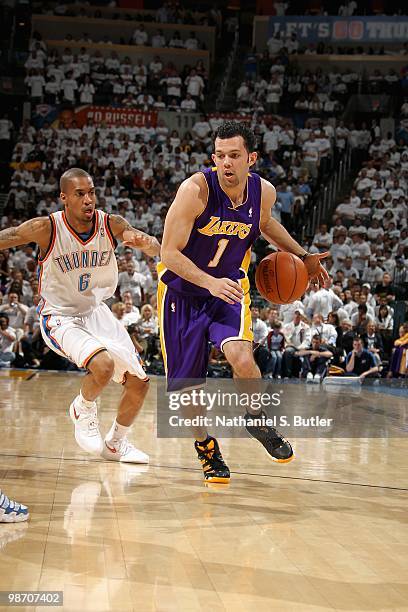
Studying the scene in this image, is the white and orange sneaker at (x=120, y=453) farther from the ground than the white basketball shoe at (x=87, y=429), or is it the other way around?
the white basketball shoe at (x=87, y=429)

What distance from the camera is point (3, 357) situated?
37.9ft

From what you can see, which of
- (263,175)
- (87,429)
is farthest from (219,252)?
(263,175)

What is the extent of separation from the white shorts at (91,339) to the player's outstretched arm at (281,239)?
3.63ft

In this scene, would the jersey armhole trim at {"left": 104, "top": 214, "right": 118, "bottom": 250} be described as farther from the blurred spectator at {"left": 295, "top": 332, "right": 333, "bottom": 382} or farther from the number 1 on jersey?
the blurred spectator at {"left": 295, "top": 332, "right": 333, "bottom": 382}

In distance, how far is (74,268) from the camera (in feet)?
16.9

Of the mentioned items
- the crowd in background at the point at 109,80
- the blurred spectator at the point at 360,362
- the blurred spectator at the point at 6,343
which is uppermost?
the crowd in background at the point at 109,80

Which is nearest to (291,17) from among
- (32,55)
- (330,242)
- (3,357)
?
(32,55)

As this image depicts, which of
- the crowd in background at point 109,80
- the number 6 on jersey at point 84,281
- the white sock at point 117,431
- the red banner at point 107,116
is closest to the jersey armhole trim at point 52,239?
the number 6 on jersey at point 84,281

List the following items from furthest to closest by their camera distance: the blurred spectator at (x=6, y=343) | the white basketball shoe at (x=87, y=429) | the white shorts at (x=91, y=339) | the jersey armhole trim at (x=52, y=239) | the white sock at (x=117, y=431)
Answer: the blurred spectator at (x=6, y=343) < the white sock at (x=117, y=431) < the white basketball shoe at (x=87, y=429) < the jersey armhole trim at (x=52, y=239) < the white shorts at (x=91, y=339)

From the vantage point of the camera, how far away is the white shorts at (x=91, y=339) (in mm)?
4898

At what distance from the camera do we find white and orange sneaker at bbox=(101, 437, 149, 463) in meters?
5.45

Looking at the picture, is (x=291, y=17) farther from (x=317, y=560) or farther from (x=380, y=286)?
(x=317, y=560)

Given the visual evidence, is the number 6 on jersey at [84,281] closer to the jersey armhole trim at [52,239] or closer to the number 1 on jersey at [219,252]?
the jersey armhole trim at [52,239]

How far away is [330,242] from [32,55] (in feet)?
32.0
